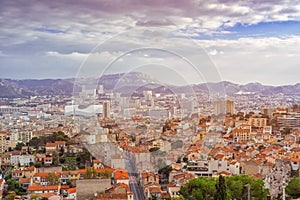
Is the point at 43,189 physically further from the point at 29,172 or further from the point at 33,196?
the point at 29,172

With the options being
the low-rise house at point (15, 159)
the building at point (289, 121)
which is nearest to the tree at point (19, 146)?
the low-rise house at point (15, 159)

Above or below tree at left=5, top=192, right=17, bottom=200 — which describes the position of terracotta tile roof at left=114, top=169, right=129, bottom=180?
above

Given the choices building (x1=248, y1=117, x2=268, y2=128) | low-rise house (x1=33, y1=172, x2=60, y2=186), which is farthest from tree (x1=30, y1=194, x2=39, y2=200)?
building (x1=248, y1=117, x2=268, y2=128)

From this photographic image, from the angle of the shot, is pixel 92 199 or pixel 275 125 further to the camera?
pixel 275 125

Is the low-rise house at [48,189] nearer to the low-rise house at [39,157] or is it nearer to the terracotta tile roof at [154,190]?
the terracotta tile roof at [154,190]

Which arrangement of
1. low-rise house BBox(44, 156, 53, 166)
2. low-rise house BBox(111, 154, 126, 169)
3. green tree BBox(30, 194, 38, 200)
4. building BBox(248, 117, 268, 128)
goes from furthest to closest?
building BBox(248, 117, 268, 128), low-rise house BBox(44, 156, 53, 166), green tree BBox(30, 194, 38, 200), low-rise house BBox(111, 154, 126, 169)

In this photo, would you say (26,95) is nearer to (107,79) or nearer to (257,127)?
(257,127)

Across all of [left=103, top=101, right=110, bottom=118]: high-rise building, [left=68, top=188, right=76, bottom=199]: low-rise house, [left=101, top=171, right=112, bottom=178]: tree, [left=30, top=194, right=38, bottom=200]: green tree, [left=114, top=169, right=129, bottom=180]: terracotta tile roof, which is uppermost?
[left=103, top=101, right=110, bottom=118]: high-rise building

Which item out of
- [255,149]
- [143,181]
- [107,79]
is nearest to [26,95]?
[255,149]

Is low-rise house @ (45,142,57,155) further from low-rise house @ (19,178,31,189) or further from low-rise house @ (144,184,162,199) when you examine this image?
low-rise house @ (144,184,162,199)

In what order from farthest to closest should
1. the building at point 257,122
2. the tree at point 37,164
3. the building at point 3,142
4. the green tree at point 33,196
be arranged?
the building at point 257,122 → the building at point 3,142 → the tree at point 37,164 → the green tree at point 33,196

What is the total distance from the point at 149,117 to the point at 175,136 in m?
0.42

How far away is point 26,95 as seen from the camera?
14.1 m

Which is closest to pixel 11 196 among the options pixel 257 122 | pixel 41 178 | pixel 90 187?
pixel 41 178
